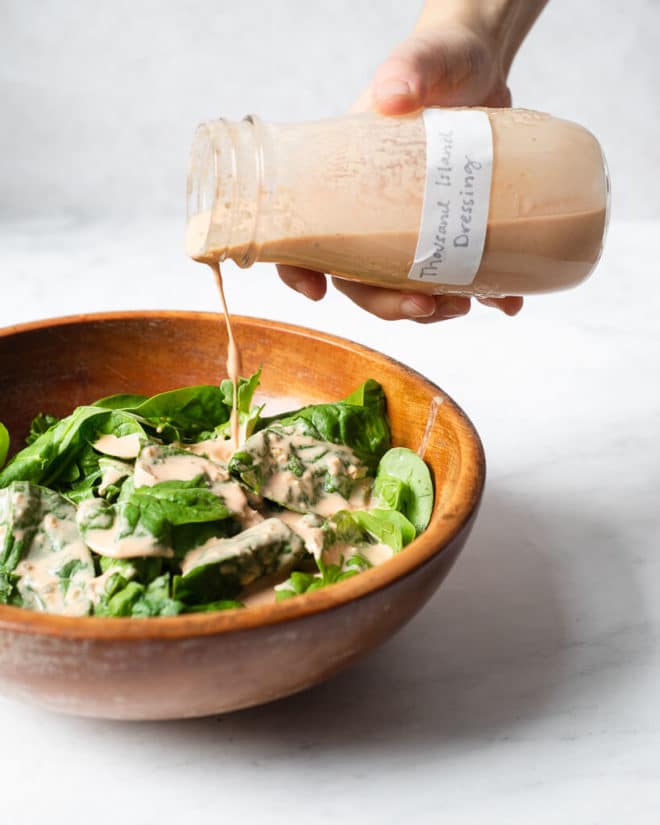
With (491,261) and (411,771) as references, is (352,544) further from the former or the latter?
(491,261)

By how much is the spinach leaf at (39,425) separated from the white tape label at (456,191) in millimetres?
692

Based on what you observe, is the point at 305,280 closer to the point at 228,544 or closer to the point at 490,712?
the point at 228,544

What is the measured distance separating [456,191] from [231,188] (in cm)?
27

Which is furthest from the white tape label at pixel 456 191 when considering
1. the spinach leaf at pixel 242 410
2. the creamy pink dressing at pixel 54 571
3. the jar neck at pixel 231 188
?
the creamy pink dressing at pixel 54 571

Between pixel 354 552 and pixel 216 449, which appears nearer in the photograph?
pixel 354 552

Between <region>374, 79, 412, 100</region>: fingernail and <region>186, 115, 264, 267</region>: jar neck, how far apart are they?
0.16 meters

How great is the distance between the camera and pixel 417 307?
1633mm

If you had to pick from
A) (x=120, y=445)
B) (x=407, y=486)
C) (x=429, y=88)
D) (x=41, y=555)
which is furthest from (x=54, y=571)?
(x=429, y=88)

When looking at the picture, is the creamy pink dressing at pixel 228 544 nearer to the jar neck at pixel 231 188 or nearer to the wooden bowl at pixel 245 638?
the wooden bowl at pixel 245 638

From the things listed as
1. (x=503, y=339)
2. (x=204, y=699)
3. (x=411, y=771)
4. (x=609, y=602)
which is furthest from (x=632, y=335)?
(x=204, y=699)

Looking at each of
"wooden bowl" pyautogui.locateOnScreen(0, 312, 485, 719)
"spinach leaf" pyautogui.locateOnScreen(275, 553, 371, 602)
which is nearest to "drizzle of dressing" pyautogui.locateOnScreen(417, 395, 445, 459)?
"wooden bowl" pyautogui.locateOnScreen(0, 312, 485, 719)

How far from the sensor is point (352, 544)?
1464mm

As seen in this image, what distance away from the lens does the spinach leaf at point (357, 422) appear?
1643 mm

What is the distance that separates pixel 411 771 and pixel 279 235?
66 cm
